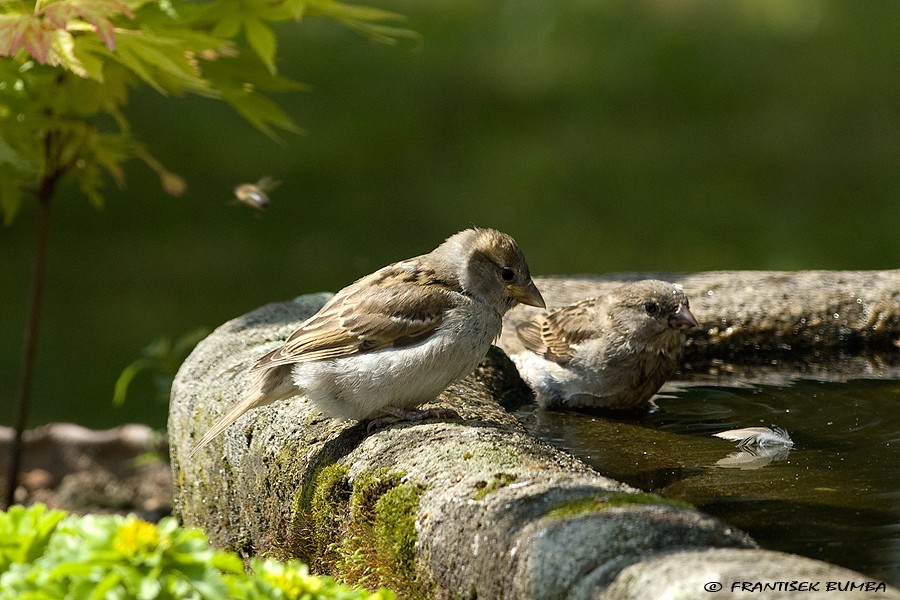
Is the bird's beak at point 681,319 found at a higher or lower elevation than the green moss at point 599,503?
lower

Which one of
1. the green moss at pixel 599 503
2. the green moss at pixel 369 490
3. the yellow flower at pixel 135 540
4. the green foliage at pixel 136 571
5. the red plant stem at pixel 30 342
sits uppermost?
the green moss at pixel 599 503

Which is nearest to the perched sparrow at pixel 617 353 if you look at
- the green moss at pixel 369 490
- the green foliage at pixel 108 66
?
the green foliage at pixel 108 66

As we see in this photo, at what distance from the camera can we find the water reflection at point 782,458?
3404 millimetres

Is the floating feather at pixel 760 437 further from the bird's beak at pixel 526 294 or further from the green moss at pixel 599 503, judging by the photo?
the green moss at pixel 599 503

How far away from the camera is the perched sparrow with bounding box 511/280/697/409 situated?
17.0 feet

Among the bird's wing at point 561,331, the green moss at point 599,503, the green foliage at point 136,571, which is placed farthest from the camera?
the bird's wing at point 561,331

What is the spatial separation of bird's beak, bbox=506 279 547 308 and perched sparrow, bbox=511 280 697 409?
2.41 ft

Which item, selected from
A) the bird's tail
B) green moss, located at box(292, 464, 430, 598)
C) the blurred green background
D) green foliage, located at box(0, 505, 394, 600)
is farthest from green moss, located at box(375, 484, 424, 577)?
the blurred green background

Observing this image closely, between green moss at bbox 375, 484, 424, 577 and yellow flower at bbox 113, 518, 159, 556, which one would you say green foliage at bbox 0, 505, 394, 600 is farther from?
green moss at bbox 375, 484, 424, 577

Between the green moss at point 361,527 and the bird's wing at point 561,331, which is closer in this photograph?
the green moss at point 361,527

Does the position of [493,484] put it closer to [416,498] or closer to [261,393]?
[416,498]

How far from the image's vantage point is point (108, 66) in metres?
4.89

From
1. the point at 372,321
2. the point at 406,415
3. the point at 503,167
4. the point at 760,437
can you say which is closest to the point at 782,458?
the point at 760,437

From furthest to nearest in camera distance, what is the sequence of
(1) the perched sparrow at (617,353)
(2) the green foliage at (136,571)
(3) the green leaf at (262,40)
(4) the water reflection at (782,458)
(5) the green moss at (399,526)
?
1. (1) the perched sparrow at (617,353)
2. (3) the green leaf at (262,40)
3. (4) the water reflection at (782,458)
4. (5) the green moss at (399,526)
5. (2) the green foliage at (136,571)
